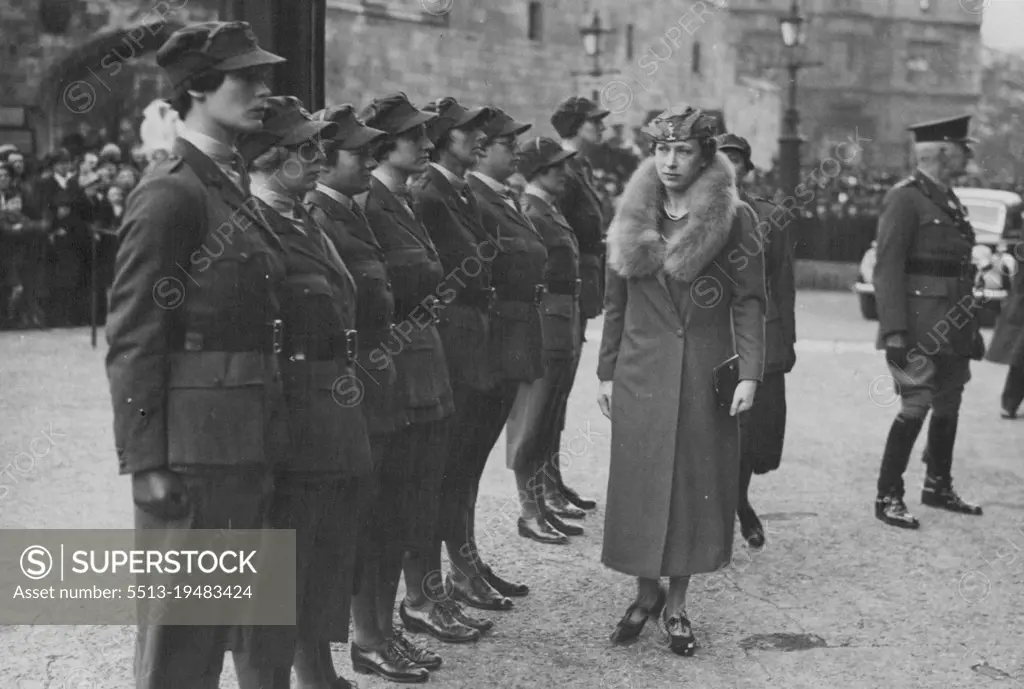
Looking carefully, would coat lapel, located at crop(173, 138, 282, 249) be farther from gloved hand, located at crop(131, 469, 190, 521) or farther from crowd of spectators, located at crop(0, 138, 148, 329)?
crowd of spectators, located at crop(0, 138, 148, 329)

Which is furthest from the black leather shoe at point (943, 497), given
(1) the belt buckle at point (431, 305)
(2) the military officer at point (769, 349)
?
(1) the belt buckle at point (431, 305)

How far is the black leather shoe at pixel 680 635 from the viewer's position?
214 inches

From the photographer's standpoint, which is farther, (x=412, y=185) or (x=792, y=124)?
(x=792, y=124)

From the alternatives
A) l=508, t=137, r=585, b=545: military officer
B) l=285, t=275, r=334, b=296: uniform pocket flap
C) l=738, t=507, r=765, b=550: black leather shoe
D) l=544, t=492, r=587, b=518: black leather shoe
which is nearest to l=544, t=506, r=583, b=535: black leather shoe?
l=508, t=137, r=585, b=545: military officer

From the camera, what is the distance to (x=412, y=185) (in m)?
5.75

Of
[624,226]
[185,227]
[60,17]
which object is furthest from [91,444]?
[60,17]

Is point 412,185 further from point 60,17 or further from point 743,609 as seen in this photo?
point 60,17

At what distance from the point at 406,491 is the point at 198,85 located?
2012mm

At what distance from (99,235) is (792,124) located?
12.9 m

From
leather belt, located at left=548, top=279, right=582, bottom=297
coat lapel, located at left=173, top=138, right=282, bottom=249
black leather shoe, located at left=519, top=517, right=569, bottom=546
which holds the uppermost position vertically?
coat lapel, located at left=173, top=138, right=282, bottom=249

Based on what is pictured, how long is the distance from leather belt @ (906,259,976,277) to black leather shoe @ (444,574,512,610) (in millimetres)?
3166

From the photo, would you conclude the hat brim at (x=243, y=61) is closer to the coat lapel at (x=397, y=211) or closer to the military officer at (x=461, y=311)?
the coat lapel at (x=397, y=211)

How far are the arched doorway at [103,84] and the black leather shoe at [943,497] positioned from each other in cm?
2425

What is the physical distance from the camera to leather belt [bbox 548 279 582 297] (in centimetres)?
733
